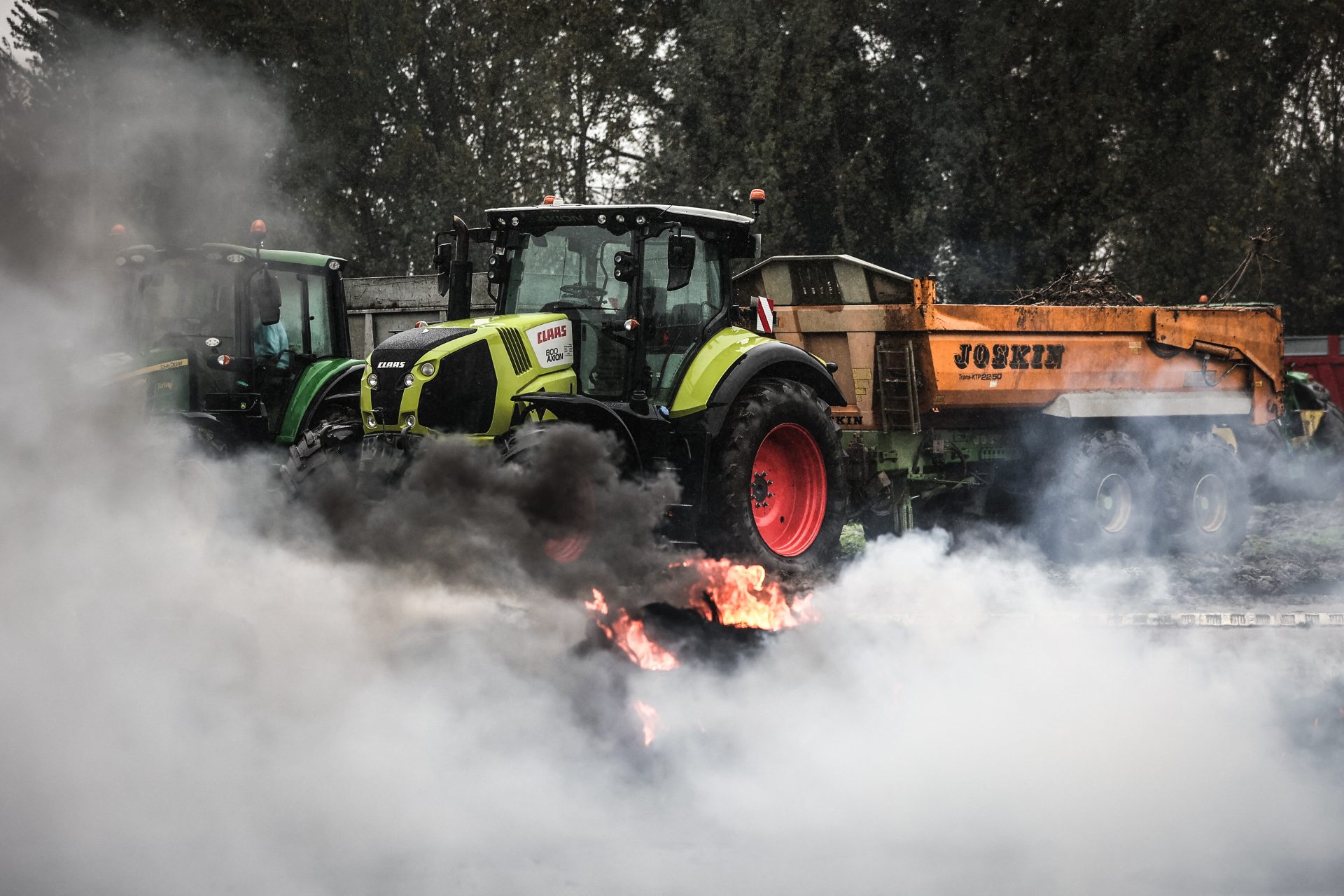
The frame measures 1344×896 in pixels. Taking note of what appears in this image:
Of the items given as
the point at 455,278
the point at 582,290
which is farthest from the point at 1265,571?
the point at 455,278

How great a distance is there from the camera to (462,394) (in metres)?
7.74

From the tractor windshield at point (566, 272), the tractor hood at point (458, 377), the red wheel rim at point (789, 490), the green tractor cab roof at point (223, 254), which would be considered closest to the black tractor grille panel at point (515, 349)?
the tractor hood at point (458, 377)

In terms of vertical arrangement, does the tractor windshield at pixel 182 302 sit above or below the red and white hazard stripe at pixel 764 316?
above

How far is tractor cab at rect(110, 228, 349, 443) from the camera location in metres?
10.4

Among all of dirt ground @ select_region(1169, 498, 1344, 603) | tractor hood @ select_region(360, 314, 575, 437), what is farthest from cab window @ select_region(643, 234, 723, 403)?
dirt ground @ select_region(1169, 498, 1344, 603)

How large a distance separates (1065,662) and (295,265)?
694 cm

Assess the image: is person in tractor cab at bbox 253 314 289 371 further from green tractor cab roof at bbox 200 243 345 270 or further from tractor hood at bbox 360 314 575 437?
tractor hood at bbox 360 314 575 437

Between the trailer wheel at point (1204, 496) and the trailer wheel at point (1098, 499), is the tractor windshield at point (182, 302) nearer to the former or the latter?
the trailer wheel at point (1098, 499)

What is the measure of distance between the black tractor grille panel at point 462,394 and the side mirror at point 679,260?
1.16 m

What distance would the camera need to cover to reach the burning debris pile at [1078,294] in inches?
480

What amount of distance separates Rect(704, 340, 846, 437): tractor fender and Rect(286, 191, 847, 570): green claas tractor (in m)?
0.01

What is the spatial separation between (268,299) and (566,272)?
8.29 feet

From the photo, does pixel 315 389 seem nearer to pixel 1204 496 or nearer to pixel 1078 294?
pixel 1078 294

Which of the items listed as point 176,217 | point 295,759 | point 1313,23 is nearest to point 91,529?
point 295,759
